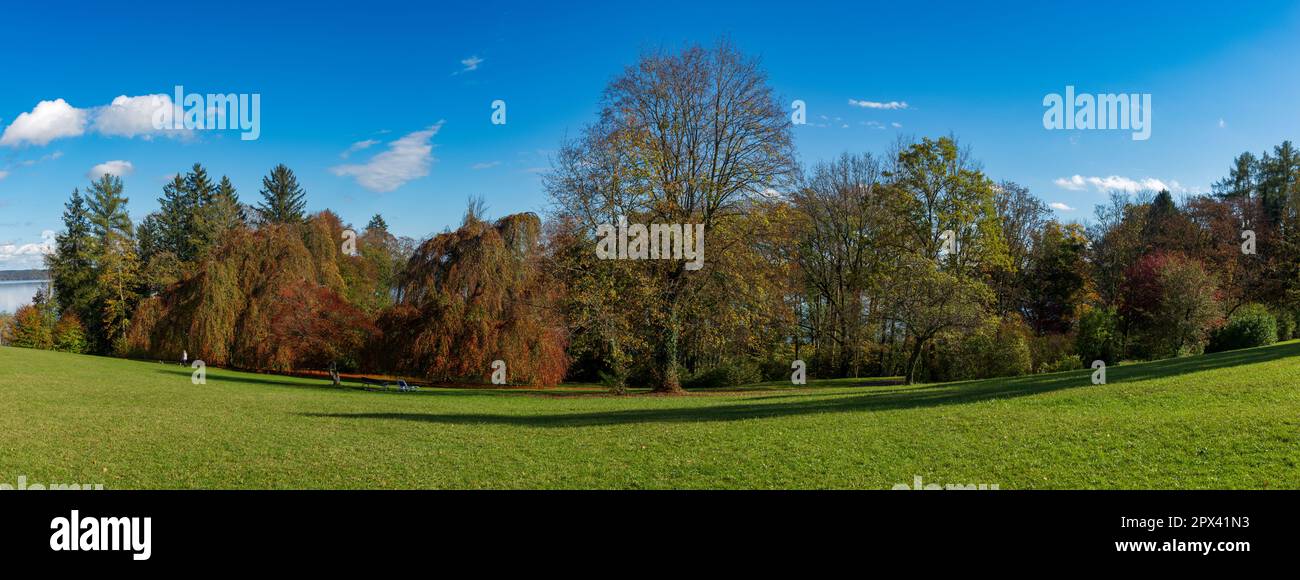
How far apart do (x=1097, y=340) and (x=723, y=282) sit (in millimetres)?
20521

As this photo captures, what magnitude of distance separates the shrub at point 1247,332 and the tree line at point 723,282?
0.30ft

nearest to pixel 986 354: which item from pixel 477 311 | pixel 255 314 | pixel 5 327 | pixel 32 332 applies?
pixel 477 311

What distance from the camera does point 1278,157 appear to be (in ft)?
183

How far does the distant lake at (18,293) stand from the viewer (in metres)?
62.9

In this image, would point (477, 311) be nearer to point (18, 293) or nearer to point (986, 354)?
point (986, 354)

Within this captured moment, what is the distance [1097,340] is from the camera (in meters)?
32.5

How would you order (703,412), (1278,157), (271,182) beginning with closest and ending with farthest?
1. (703,412)
2. (1278,157)
3. (271,182)

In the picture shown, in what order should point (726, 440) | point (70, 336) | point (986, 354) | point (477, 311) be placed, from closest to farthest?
point (726, 440) → point (986, 354) → point (477, 311) → point (70, 336)

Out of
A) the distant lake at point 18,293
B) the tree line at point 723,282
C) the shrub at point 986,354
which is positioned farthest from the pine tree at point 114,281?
the shrub at point 986,354

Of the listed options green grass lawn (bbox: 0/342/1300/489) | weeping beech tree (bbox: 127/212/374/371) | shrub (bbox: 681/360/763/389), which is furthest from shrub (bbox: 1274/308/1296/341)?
weeping beech tree (bbox: 127/212/374/371)

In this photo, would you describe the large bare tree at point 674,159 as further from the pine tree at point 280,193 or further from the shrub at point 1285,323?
the pine tree at point 280,193
